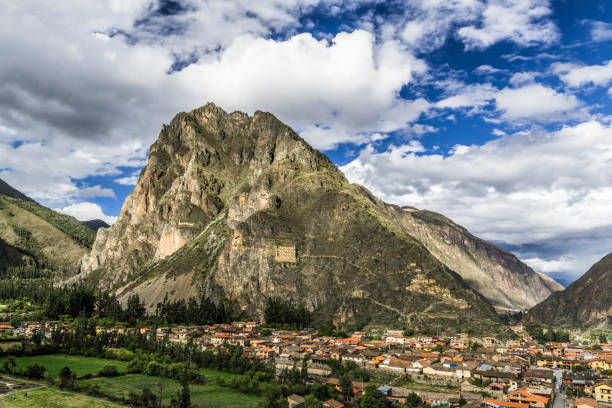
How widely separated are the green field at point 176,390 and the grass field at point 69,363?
8.15 metres

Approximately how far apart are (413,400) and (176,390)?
43333 mm

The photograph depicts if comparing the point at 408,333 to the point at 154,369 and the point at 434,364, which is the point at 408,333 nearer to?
the point at 434,364

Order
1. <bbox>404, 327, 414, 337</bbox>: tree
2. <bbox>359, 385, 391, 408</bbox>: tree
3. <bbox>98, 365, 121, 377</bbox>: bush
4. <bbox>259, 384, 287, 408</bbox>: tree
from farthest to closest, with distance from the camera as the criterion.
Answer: <bbox>404, 327, 414, 337</bbox>: tree
<bbox>98, 365, 121, 377</bbox>: bush
<bbox>359, 385, 391, 408</bbox>: tree
<bbox>259, 384, 287, 408</bbox>: tree

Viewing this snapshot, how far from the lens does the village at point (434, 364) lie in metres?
80.7

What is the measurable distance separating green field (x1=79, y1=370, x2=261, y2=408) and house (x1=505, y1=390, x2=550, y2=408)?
43.5 meters

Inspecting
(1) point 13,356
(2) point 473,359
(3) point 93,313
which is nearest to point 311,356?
(2) point 473,359

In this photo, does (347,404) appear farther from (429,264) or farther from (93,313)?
(93,313)

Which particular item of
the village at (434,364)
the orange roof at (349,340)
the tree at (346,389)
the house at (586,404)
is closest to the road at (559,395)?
the village at (434,364)

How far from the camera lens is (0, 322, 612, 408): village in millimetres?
80688

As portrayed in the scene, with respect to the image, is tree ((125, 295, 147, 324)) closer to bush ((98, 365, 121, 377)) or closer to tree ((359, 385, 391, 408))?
bush ((98, 365, 121, 377))

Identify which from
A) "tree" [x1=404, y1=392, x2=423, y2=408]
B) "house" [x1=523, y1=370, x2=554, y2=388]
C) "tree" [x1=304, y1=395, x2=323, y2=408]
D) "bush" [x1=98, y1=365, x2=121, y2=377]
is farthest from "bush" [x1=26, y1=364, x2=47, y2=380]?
"house" [x1=523, y1=370, x2=554, y2=388]

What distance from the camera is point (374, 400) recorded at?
74625 mm

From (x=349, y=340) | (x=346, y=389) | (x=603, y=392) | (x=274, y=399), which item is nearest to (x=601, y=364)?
(x=603, y=392)

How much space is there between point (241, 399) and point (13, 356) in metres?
59.1
